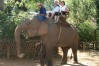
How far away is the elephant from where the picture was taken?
34.5ft

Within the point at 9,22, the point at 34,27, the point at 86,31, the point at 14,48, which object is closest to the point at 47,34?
the point at 34,27

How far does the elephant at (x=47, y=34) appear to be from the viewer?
34.5ft

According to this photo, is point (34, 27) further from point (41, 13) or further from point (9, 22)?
point (9, 22)

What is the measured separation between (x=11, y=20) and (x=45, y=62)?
273cm

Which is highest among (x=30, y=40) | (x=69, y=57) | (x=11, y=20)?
(x=11, y=20)

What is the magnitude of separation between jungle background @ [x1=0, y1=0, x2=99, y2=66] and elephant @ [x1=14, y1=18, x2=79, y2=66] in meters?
1.41

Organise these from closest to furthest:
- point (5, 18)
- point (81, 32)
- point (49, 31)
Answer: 1. point (49, 31)
2. point (5, 18)
3. point (81, 32)

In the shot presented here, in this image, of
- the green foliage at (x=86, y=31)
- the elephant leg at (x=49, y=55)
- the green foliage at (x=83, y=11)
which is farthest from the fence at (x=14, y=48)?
the green foliage at (x=83, y=11)

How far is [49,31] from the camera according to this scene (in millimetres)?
11172

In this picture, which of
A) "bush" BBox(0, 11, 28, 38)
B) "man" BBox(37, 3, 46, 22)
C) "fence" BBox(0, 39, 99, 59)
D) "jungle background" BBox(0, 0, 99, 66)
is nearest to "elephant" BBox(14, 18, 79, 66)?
"man" BBox(37, 3, 46, 22)

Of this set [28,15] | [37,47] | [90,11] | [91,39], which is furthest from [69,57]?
[90,11]

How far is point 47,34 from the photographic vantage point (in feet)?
36.4

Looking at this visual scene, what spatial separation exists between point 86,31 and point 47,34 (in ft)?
23.4

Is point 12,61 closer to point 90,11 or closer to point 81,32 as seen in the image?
point 81,32
